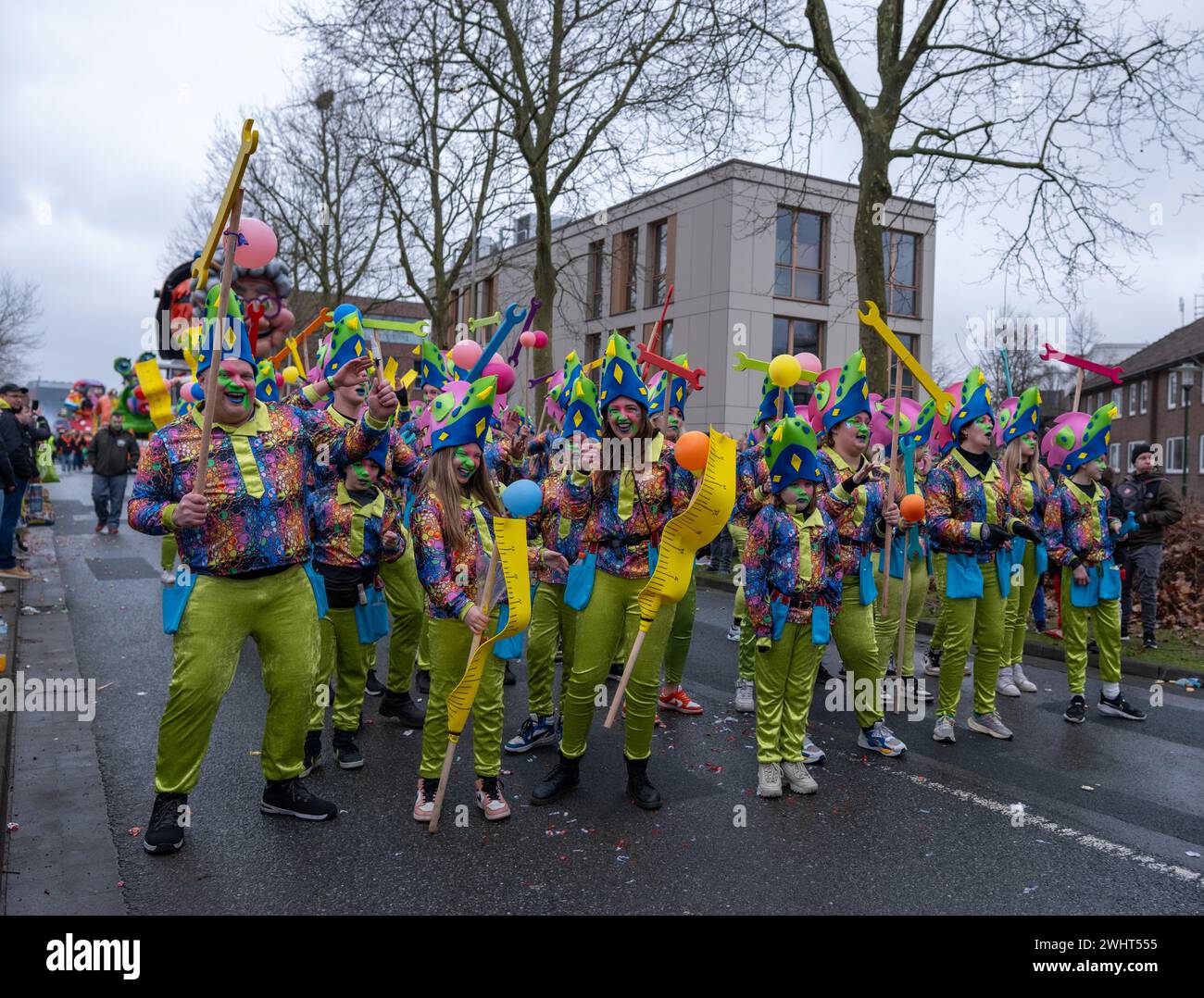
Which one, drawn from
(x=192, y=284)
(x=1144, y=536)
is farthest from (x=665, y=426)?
(x=1144, y=536)

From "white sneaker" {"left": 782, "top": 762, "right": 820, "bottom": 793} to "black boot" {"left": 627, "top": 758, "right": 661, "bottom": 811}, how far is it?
0.74m

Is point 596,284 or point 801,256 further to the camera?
A: point 596,284

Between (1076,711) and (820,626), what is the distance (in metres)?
2.99

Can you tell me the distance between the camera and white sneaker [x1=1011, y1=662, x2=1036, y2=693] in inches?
296

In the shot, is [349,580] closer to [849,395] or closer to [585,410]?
[585,410]

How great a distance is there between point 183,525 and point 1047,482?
667 cm

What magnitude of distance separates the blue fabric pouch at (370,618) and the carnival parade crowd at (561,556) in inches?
0.7

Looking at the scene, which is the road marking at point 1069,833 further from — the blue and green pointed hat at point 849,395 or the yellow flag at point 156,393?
the yellow flag at point 156,393

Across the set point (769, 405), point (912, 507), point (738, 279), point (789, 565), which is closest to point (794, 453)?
point (789, 565)

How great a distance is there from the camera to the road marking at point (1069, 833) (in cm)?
397

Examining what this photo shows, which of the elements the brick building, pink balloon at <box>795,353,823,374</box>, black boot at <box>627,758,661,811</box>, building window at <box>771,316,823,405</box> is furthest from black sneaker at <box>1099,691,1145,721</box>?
the brick building

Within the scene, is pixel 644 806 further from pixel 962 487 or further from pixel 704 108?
pixel 704 108

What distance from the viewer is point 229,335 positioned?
12.9 ft

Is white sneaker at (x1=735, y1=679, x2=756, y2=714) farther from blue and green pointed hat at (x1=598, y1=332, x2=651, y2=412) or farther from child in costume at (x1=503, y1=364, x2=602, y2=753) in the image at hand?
blue and green pointed hat at (x1=598, y1=332, x2=651, y2=412)
